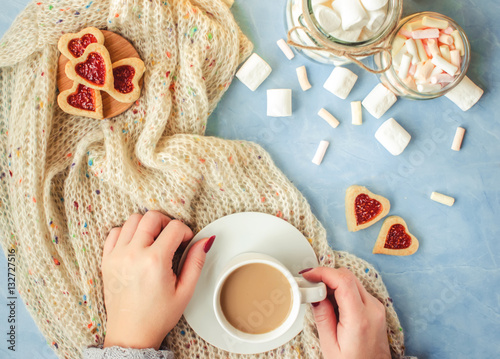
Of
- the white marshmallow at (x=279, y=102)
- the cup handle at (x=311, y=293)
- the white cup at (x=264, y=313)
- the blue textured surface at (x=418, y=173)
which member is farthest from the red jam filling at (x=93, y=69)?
the cup handle at (x=311, y=293)

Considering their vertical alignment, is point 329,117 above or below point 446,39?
below

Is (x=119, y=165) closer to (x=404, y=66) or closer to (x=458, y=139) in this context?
(x=404, y=66)

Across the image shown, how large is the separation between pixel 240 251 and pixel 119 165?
0.34 m

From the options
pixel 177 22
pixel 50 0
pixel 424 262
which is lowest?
pixel 424 262

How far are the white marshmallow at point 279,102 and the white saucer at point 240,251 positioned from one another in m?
0.25

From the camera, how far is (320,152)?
0.95 m

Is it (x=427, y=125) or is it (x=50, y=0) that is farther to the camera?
(x=427, y=125)

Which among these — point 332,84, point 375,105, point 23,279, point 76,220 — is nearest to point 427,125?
point 375,105

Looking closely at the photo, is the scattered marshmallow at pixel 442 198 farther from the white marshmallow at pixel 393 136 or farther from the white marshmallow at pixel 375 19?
the white marshmallow at pixel 375 19

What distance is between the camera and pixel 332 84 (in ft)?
3.08

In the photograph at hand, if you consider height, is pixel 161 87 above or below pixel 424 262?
above

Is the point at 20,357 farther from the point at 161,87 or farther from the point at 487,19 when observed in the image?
the point at 487,19

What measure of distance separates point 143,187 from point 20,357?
0.55 meters

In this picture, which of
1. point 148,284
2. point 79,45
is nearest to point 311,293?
point 148,284
